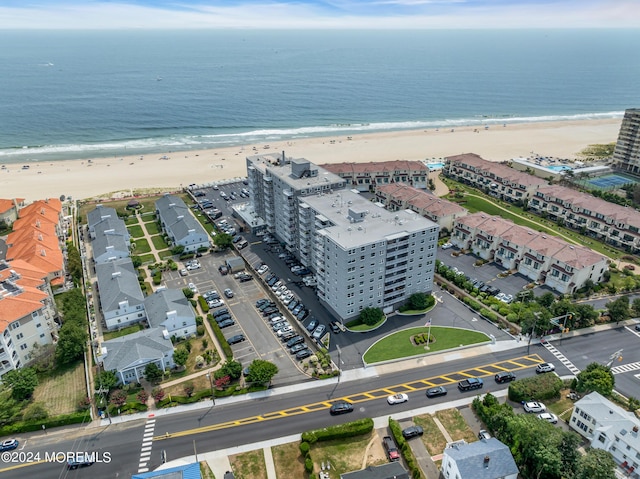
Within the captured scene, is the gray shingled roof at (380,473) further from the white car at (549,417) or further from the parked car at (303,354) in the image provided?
the parked car at (303,354)

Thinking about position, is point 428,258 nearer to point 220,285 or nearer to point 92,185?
point 220,285

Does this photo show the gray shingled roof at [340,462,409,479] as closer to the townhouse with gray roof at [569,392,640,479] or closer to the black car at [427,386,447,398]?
the black car at [427,386,447,398]

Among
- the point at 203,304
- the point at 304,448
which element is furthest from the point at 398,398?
the point at 203,304

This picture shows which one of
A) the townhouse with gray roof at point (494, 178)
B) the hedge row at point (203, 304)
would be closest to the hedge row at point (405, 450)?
the hedge row at point (203, 304)

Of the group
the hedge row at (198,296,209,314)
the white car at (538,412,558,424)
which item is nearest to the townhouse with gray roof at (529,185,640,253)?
the white car at (538,412,558,424)

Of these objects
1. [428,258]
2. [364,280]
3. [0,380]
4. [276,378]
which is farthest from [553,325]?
[0,380]

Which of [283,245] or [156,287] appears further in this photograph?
[283,245]
